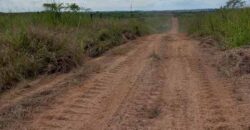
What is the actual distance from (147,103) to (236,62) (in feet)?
13.1

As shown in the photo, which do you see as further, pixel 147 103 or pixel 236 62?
pixel 236 62

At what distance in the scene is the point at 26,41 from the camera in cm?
1088

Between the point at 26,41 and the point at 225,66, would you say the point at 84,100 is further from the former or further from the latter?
the point at 225,66

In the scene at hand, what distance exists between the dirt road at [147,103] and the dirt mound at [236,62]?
339 millimetres

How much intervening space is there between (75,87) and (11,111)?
2051 millimetres

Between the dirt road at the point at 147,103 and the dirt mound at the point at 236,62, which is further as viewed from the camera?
the dirt mound at the point at 236,62

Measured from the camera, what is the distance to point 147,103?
24.7ft

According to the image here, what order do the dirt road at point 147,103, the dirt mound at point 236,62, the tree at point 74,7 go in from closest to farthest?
the dirt road at point 147,103, the dirt mound at point 236,62, the tree at point 74,7

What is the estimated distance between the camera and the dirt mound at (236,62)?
1020cm

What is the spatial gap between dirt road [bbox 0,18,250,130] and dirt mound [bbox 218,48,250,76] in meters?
0.34

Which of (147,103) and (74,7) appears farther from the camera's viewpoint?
(74,7)

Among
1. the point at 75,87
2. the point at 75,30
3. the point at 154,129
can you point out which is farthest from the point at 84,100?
the point at 75,30

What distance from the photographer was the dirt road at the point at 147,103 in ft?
21.1

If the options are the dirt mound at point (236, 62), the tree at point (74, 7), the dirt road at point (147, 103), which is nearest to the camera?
the dirt road at point (147, 103)
